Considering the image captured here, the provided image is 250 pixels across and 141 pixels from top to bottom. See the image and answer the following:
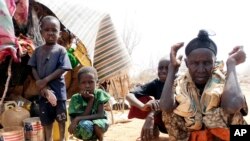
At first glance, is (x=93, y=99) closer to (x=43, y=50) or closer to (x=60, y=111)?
(x=60, y=111)

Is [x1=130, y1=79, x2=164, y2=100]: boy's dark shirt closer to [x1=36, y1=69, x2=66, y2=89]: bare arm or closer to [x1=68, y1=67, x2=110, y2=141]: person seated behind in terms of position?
[x1=68, y1=67, x2=110, y2=141]: person seated behind

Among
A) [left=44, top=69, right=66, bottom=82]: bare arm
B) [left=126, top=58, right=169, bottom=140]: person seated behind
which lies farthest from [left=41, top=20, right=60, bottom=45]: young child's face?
[left=126, top=58, right=169, bottom=140]: person seated behind

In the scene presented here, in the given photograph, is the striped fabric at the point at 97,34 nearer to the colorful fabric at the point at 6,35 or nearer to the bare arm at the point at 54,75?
the colorful fabric at the point at 6,35

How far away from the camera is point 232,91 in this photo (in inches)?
107

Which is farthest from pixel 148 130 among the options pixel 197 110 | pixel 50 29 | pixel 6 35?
pixel 6 35

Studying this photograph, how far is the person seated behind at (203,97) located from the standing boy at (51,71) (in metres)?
1.16

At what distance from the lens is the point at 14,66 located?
15.7 feet

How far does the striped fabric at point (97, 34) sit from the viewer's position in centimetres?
506

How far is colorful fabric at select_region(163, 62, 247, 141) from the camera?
2805mm

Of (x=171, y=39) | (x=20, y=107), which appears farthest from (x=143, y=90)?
(x=171, y=39)

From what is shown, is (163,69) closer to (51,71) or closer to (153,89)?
(153,89)

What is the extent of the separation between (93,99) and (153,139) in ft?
2.15

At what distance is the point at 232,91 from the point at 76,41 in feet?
8.58

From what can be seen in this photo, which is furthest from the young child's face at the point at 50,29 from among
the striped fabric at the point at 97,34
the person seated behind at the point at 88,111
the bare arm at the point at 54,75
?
the striped fabric at the point at 97,34
